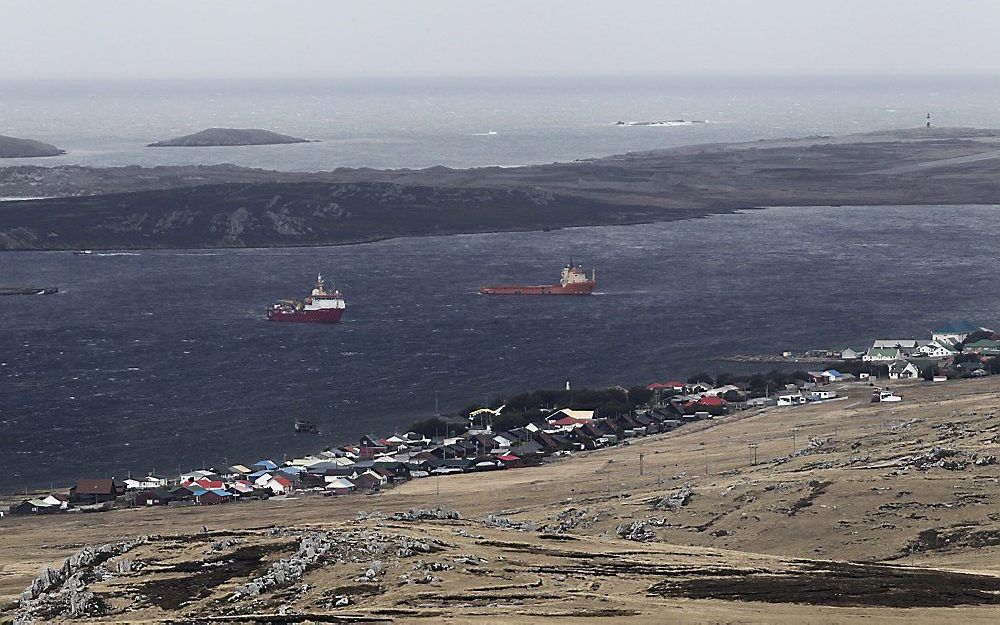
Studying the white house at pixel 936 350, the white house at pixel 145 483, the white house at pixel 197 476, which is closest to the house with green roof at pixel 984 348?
the white house at pixel 936 350

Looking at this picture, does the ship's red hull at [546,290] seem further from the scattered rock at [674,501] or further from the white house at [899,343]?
the scattered rock at [674,501]

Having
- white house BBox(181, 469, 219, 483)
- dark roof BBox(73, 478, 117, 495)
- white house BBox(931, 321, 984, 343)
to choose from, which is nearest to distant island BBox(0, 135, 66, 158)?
white house BBox(931, 321, 984, 343)

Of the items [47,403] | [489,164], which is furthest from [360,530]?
[489,164]

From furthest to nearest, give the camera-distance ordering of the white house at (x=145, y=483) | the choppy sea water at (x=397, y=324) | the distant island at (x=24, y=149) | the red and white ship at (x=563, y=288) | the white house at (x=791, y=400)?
the distant island at (x=24, y=149) < the red and white ship at (x=563, y=288) < the choppy sea water at (x=397, y=324) < the white house at (x=791, y=400) < the white house at (x=145, y=483)

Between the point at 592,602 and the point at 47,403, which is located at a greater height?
the point at 592,602

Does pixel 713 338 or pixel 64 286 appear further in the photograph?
pixel 64 286

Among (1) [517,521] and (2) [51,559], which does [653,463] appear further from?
(2) [51,559]
